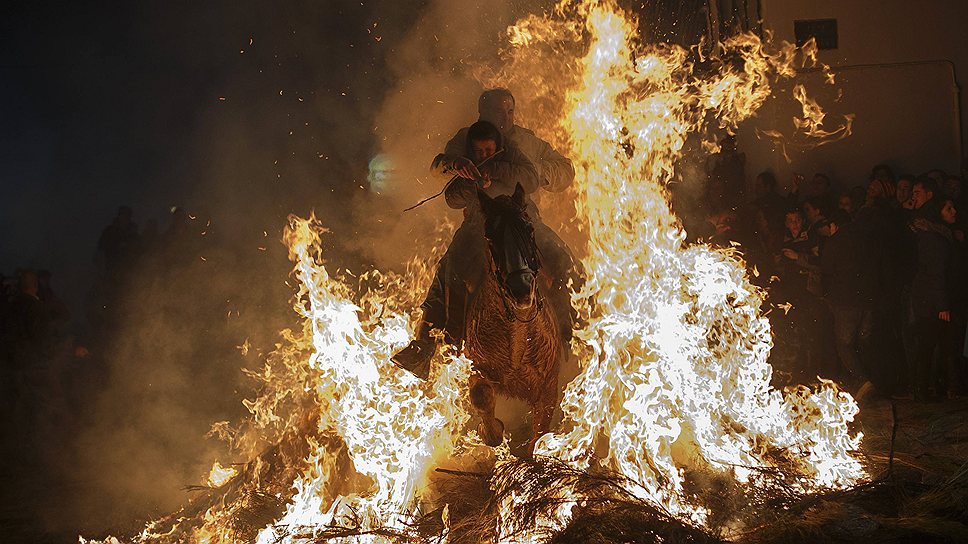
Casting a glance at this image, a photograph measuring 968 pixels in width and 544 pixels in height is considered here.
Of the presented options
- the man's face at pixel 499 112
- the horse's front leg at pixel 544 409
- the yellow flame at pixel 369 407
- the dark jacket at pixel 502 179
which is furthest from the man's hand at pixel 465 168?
the horse's front leg at pixel 544 409

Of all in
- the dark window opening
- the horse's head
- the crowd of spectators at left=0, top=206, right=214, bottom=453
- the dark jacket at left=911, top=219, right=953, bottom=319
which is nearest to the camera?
the horse's head

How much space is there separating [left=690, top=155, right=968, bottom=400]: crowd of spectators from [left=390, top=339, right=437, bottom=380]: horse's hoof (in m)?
4.90

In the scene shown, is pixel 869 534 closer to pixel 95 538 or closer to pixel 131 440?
pixel 95 538

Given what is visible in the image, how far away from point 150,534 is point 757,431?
5.25 metres

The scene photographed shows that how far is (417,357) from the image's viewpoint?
21.5 feet

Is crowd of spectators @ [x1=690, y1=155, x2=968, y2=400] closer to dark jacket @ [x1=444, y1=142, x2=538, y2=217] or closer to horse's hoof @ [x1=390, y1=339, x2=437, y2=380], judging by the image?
dark jacket @ [x1=444, y1=142, x2=538, y2=217]

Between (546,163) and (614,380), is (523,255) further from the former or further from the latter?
(546,163)

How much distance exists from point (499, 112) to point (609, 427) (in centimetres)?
341

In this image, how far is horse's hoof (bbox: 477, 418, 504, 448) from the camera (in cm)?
662

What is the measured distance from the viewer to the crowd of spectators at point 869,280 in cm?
905

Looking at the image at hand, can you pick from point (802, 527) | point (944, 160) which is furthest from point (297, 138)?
point (944, 160)

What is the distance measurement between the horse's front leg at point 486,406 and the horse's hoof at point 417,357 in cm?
45

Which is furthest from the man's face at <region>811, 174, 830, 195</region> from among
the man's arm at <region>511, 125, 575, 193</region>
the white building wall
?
the man's arm at <region>511, 125, 575, 193</region>

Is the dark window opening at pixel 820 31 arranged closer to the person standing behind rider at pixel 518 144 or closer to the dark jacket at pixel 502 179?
the person standing behind rider at pixel 518 144
